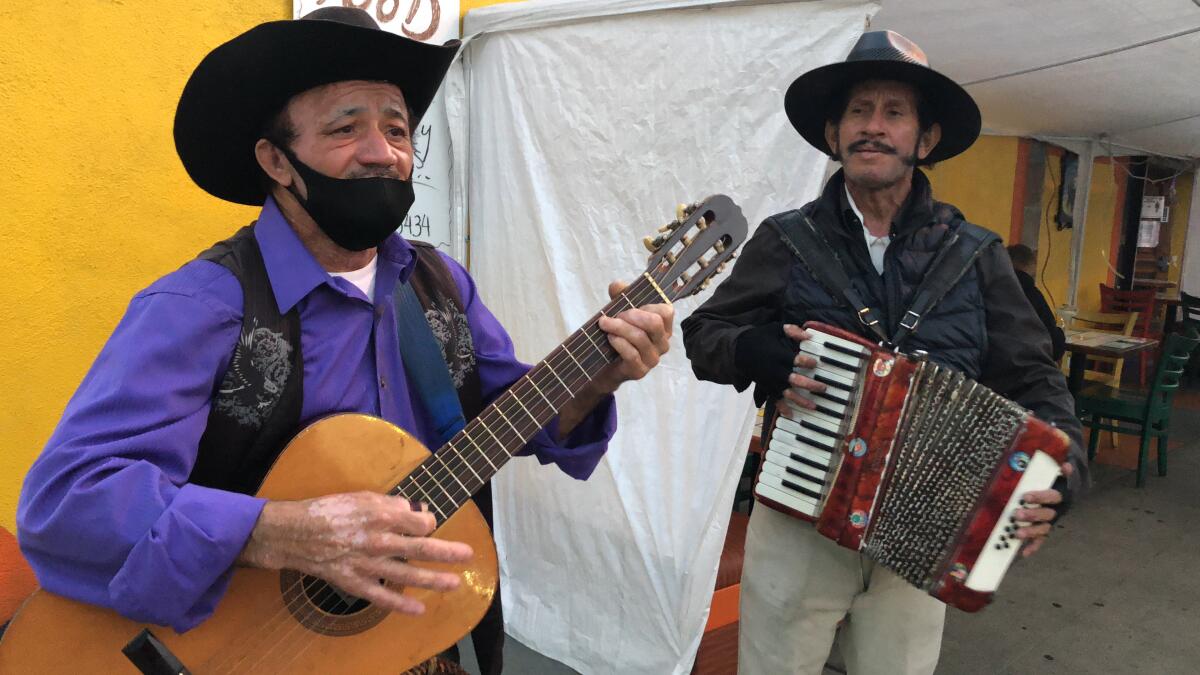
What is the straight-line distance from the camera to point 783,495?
6.31ft

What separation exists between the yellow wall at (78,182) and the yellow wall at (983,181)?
20.8ft

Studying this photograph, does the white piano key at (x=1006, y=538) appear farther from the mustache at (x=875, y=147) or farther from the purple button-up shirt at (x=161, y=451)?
the purple button-up shirt at (x=161, y=451)

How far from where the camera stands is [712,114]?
8.99ft

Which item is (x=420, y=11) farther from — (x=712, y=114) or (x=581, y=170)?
(x=712, y=114)

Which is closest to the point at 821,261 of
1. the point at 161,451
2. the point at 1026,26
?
the point at 161,451

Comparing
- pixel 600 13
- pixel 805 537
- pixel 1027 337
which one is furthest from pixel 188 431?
pixel 600 13

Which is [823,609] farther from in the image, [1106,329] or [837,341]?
[1106,329]

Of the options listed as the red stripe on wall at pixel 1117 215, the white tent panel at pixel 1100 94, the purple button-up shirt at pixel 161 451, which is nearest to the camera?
the purple button-up shirt at pixel 161 451

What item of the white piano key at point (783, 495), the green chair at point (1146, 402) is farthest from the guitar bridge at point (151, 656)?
the green chair at point (1146, 402)

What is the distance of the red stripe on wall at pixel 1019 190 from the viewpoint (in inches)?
313

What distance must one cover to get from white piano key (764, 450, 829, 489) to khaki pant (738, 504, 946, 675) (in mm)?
203

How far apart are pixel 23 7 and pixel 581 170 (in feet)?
6.26

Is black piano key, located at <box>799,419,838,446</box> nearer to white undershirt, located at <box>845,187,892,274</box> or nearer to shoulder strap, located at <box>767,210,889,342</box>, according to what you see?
shoulder strap, located at <box>767,210,889,342</box>

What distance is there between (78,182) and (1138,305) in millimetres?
10254
